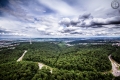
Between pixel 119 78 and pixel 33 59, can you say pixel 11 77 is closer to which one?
pixel 33 59

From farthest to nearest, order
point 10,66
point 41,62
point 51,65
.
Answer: point 41,62
point 51,65
point 10,66

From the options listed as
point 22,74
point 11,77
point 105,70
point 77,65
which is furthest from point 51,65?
point 105,70

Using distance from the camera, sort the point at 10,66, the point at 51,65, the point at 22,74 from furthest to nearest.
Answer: the point at 51,65 < the point at 10,66 < the point at 22,74

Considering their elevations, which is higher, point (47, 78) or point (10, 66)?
point (10, 66)

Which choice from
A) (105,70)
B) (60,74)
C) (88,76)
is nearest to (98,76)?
(88,76)

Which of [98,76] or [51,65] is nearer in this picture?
[98,76]

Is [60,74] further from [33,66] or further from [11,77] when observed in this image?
[11,77]

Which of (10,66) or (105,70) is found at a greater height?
(10,66)

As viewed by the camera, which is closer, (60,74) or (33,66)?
(60,74)

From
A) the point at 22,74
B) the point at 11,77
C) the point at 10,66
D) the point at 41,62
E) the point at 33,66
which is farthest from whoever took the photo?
the point at 41,62
